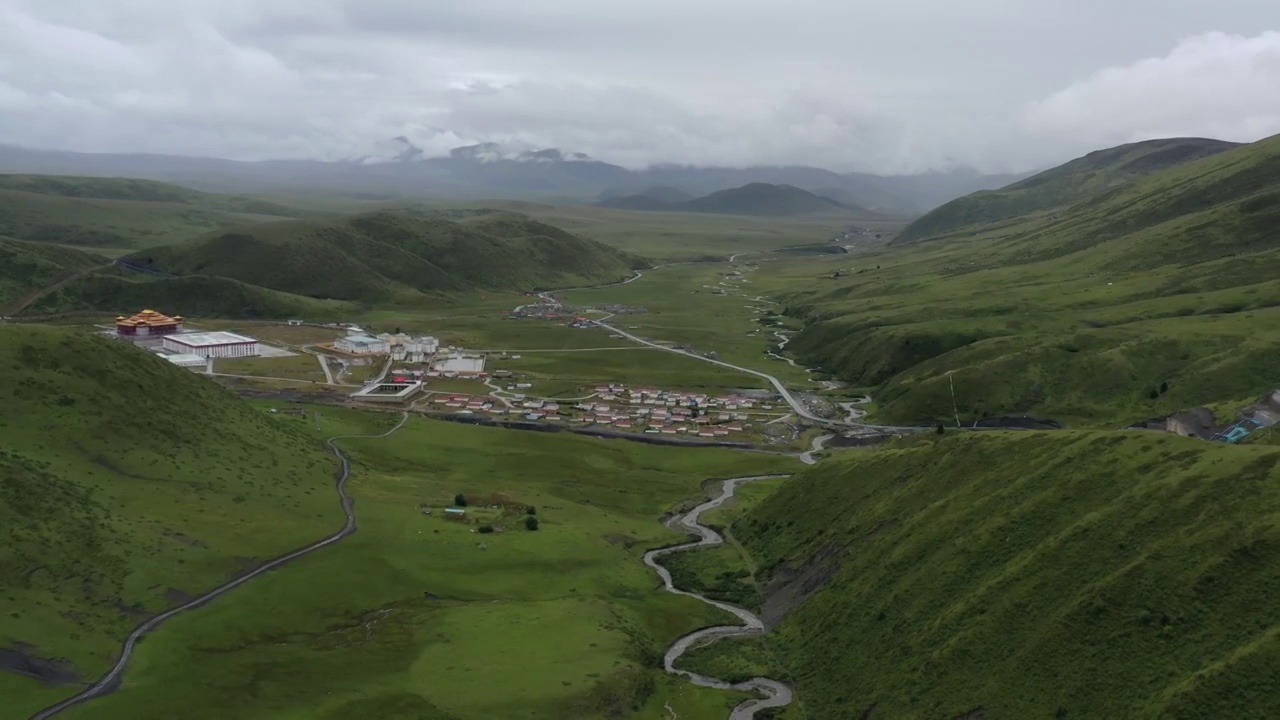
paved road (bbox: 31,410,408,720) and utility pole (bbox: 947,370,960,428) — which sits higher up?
utility pole (bbox: 947,370,960,428)

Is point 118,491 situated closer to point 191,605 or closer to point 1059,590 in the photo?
point 191,605

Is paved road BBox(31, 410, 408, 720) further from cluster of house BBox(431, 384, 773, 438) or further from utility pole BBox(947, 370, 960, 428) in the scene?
utility pole BBox(947, 370, 960, 428)

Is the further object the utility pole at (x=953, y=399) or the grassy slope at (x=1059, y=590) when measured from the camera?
the utility pole at (x=953, y=399)

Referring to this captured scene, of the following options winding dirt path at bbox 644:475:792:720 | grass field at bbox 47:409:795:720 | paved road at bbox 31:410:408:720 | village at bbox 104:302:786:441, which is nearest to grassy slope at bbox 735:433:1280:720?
winding dirt path at bbox 644:475:792:720

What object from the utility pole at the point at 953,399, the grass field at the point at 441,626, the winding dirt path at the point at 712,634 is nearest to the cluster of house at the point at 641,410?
the utility pole at the point at 953,399

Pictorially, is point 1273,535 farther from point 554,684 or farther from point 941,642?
point 554,684

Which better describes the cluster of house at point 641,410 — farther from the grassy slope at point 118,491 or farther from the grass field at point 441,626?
the grassy slope at point 118,491
